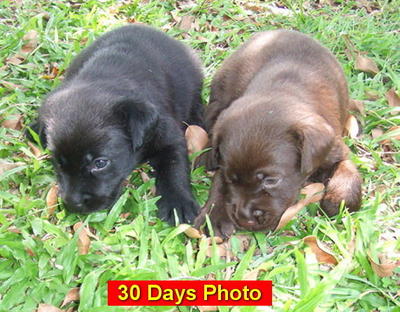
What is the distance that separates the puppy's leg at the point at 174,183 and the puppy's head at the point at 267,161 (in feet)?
1.30

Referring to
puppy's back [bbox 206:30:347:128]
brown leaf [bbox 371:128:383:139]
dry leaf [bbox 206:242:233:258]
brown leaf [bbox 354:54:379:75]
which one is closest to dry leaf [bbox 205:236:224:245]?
dry leaf [bbox 206:242:233:258]

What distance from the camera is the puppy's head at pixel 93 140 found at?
3191mm

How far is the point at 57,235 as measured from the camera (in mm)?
3201

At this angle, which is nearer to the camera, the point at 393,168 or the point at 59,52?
the point at 393,168

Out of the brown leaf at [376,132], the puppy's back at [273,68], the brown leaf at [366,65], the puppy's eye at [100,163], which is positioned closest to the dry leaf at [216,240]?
the puppy's eye at [100,163]

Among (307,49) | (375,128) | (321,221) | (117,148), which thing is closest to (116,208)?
(117,148)

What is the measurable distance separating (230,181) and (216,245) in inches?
16.7

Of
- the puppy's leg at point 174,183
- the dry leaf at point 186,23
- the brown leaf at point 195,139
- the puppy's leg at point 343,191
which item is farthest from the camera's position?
the dry leaf at point 186,23

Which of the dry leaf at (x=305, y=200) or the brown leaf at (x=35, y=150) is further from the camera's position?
the brown leaf at (x=35, y=150)

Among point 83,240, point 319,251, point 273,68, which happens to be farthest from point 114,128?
point 319,251

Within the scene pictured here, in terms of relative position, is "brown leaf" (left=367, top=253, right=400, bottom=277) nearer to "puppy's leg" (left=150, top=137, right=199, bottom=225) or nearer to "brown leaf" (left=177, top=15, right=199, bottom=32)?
"puppy's leg" (left=150, top=137, right=199, bottom=225)

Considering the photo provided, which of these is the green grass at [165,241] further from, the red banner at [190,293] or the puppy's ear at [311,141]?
the puppy's ear at [311,141]

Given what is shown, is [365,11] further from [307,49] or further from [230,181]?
[230,181]

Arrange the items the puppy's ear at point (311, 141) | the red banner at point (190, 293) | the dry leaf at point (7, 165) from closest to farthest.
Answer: the red banner at point (190, 293)
the puppy's ear at point (311, 141)
the dry leaf at point (7, 165)
